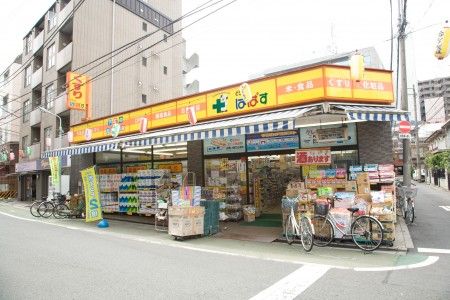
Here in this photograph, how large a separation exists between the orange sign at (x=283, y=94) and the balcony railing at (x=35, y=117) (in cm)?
2110

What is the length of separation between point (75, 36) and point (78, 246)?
21.4m

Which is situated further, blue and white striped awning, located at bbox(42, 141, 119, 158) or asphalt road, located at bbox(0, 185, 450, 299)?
blue and white striped awning, located at bbox(42, 141, 119, 158)

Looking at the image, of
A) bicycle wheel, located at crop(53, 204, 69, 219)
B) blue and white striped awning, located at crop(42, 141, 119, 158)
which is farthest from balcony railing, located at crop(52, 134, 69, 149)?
bicycle wheel, located at crop(53, 204, 69, 219)

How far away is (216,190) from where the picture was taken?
14195 mm

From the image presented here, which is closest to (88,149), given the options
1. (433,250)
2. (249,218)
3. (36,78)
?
(249,218)

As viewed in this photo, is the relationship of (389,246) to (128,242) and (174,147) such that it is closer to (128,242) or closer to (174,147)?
(128,242)

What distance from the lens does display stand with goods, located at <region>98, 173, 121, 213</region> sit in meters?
17.3

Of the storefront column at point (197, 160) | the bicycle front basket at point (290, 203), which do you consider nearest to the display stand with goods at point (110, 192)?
the storefront column at point (197, 160)

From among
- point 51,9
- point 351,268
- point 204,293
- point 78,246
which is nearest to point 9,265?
point 78,246

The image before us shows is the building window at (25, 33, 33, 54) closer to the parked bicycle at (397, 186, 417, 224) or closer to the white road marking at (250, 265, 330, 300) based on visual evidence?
the parked bicycle at (397, 186, 417, 224)

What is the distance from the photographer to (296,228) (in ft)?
30.2

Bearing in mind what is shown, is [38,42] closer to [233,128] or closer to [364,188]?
[233,128]

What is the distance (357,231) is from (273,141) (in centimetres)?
511

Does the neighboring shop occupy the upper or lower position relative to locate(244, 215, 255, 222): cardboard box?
upper
